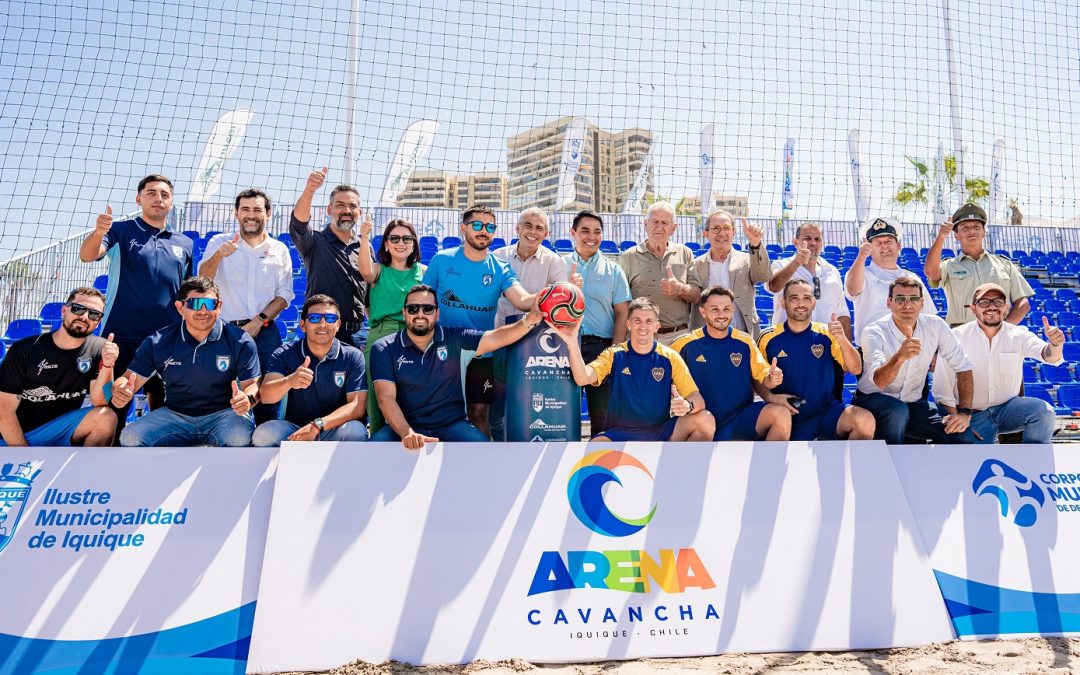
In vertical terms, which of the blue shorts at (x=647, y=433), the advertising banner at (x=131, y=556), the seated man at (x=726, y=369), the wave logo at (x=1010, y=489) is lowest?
the advertising banner at (x=131, y=556)

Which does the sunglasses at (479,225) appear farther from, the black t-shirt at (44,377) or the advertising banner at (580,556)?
the black t-shirt at (44,377)

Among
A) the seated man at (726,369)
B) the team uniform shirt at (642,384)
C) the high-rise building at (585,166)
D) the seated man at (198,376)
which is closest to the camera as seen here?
the seated man at (198,376)

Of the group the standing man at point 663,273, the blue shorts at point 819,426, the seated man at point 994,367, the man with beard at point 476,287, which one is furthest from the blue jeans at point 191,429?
the seated man at point 994,367

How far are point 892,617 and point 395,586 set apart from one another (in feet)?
7.77

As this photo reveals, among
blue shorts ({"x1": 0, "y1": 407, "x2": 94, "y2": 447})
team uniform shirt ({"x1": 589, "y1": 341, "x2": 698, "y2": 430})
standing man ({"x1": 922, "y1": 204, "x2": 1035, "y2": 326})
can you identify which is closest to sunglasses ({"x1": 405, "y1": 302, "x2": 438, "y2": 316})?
team uniform shirt ({"x1": 589, "y1": 341, "x2": 698, "y2": 430})

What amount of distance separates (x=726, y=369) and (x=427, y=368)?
6.34 ft

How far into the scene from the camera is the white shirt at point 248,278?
462cm

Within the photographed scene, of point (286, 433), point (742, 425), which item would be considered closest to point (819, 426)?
point (742, 425)

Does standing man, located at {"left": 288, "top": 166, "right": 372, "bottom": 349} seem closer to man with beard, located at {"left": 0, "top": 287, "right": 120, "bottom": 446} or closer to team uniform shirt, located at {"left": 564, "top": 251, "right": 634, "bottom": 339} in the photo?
man with beard, located at {"left": 0, "top": 287, "right": 120, "bottom": 446}

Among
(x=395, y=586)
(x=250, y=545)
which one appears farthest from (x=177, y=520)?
(x=395, y=586)

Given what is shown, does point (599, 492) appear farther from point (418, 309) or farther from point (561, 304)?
point (418, 309)

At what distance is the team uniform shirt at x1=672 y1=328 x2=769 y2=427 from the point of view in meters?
4.25

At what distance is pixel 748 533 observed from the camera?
330 centimetres

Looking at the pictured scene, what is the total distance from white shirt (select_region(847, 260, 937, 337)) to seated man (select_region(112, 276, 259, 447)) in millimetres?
4551
